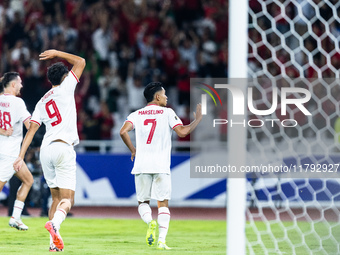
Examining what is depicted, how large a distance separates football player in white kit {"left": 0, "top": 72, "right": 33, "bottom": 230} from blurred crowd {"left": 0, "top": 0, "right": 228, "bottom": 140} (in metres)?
5.12

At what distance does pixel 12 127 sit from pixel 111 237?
193 centimetres

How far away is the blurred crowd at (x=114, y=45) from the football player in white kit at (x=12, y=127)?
512cm

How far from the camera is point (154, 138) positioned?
7531 mm

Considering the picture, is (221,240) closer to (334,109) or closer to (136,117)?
(136,117)

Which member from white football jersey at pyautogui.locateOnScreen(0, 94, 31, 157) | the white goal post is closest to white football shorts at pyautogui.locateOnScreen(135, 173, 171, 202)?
the white goal post

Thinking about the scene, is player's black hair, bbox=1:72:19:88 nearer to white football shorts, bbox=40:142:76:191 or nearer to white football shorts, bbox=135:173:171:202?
white football shorts, bbox=40:142:76:191

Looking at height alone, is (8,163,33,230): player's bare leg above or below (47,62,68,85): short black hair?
below

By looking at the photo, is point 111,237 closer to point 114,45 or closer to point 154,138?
point 154,138

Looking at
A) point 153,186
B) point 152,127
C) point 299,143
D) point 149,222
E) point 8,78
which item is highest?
point 299,143

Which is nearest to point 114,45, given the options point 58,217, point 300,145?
point 300,145

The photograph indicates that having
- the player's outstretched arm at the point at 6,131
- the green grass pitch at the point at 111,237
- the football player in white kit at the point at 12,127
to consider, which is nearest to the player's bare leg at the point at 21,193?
the football player in white kit at the point at 12,127

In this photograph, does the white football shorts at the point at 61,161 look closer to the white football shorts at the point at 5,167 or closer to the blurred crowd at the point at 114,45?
the white football shorts at the point at 5,167

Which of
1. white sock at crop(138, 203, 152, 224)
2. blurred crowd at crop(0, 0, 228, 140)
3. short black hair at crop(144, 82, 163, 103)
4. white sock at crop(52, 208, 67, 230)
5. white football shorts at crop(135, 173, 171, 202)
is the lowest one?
white sock at crop(52, 208, 67, 230)

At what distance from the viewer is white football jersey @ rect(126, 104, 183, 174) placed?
747cm
